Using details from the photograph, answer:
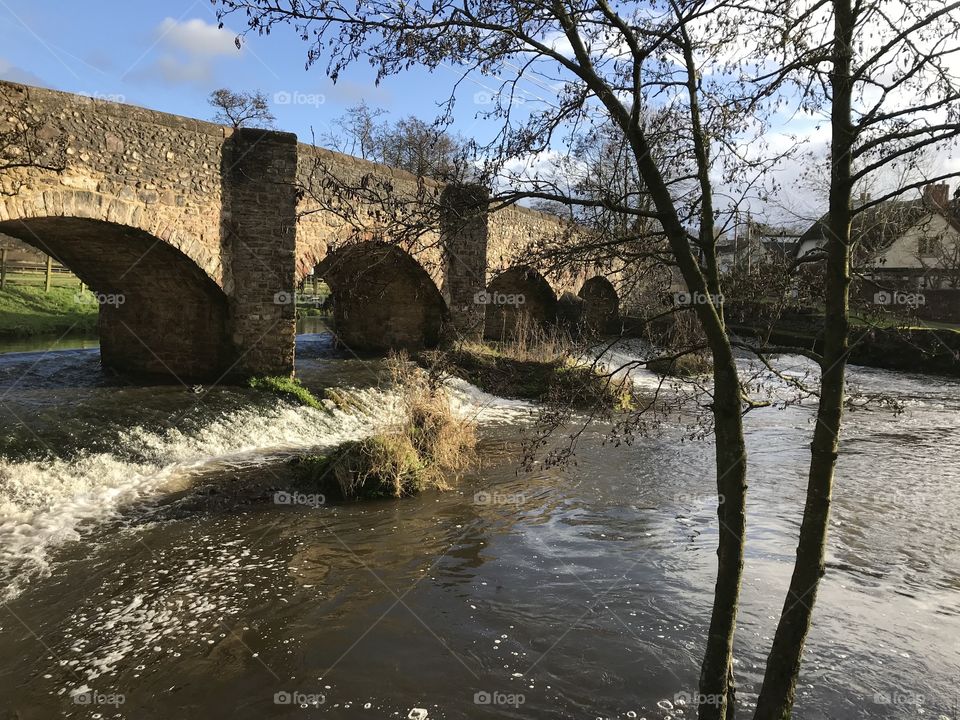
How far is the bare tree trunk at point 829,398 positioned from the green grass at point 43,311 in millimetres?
21568

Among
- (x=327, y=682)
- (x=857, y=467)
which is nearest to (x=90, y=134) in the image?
(x=327, y=682)

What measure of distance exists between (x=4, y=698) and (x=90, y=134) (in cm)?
732

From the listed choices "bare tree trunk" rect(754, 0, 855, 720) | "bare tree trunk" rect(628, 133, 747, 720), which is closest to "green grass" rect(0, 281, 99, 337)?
"bare tree trunk" rect(628, 133, 747, 720)

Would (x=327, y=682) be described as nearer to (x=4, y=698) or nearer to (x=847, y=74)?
(x=4, y=698)

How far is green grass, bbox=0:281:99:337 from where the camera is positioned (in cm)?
1978

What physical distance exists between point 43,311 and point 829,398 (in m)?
24.4

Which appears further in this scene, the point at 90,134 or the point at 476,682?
the point at 90,134

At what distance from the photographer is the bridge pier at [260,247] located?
1070 cm

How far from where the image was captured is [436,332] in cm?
1669

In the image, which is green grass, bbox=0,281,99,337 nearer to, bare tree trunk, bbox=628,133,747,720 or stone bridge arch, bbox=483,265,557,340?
stone bridge arch, bbox=483,265,557,340

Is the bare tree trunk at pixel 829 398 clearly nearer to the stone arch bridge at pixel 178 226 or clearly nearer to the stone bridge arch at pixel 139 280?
the stone arch bridge at pixel 178 226

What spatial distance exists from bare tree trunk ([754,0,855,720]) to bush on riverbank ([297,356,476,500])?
4590 millimetres

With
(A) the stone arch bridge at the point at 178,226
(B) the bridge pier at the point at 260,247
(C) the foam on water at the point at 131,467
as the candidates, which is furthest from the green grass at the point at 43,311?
(C) the foam on water at the point at 131,467

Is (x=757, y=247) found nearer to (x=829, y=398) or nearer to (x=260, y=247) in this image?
(x=829, y=398)
